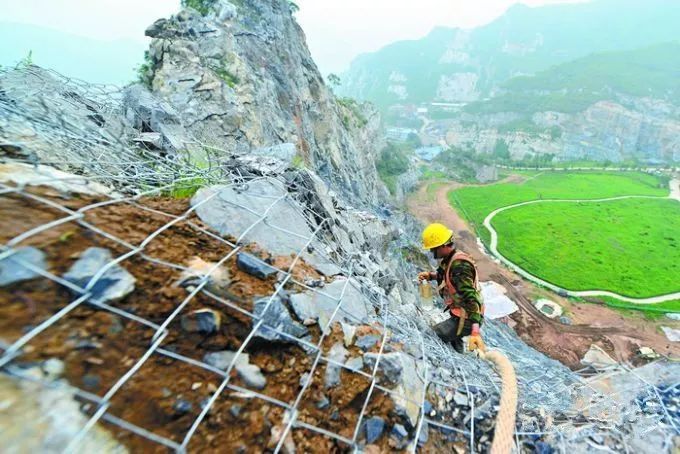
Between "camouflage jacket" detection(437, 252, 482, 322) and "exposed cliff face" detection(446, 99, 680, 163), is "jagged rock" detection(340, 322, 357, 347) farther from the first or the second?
"exposed cliff face" detection(446, 99, 680, 163)

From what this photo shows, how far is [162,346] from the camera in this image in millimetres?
1993

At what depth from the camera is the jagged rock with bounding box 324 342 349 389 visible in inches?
92.7

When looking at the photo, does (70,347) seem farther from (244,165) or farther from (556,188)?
(556,188)

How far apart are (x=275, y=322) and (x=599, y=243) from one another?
41.0 metres

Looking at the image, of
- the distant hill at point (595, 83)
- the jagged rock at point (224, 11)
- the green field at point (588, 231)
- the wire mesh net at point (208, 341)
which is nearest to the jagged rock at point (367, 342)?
the wire mesh net at point (208, 341)

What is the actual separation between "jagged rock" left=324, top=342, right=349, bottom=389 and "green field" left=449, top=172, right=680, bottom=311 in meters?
28.3

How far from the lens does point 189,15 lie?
1374cm

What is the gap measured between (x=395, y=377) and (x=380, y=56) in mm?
186176

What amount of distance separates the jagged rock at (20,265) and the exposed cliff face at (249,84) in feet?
18.3

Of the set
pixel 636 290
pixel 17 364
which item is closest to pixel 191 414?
pixel 17 364

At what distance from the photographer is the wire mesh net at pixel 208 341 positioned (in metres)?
1.66

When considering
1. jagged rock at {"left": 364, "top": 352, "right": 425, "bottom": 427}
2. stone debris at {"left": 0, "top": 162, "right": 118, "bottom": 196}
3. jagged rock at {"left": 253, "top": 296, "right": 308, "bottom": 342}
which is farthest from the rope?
stone debris at {"left": 0, "top": 162, "right": 118, "bottom": 196}

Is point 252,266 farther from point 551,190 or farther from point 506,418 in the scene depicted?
point 551,190

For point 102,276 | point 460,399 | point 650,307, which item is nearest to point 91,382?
point 102,276
